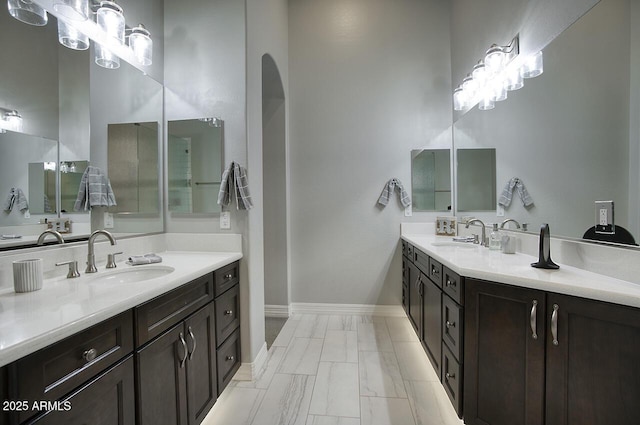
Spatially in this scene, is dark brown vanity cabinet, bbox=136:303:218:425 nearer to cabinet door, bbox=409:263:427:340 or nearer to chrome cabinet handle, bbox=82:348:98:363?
chrome cabinet handle, bbox=82:348:98:363

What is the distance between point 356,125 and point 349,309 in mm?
2089

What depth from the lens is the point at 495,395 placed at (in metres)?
1.31

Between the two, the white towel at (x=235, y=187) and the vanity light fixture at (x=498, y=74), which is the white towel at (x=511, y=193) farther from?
the white towel at (x=235, y=187)

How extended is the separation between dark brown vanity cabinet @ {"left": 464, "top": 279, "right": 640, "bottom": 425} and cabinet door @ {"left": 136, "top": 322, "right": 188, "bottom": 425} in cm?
139

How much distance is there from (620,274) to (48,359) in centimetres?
204

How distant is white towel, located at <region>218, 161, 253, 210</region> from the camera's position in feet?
6.18

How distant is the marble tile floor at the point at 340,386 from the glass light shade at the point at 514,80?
2.14 metres

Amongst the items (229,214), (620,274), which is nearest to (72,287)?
(229,214)

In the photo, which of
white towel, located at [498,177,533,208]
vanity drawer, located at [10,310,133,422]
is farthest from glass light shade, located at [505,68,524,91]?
vanity drawer, located at [10,310,133,422]

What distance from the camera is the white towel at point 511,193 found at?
1.87 metres

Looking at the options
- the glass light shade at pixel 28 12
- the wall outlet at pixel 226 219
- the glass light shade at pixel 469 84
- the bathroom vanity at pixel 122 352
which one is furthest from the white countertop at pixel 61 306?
the glass light shade at pixel 469 84

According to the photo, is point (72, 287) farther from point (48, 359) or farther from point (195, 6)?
point (195, 6)

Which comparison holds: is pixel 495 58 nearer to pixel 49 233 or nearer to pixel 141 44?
pixel 141 44

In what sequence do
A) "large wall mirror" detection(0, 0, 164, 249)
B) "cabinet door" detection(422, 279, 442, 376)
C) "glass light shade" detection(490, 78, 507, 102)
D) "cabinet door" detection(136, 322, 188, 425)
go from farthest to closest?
"glass light shade" detection(490, 78, 507, 102) → "cabinet door" detection(422, 279, 442, 376) → "large wall mirror" detection(0, 0, 164, 249) → "cabinet door" detection(136, 322, 188, 425)
